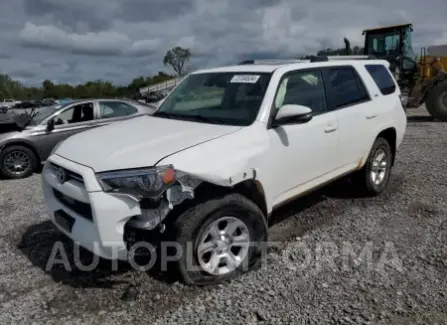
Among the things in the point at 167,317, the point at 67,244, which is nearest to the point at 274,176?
the point at 167,317

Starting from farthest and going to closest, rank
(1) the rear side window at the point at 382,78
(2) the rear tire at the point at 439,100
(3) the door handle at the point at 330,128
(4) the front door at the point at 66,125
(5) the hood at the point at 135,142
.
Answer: (2) the rear tire at the point at 439,100, (4) the front door at the point at 66,125, (1) the rear side window at the point at 382,78, (3) the door handle at the point at 330,128, (5) the hood at the point at 135,142

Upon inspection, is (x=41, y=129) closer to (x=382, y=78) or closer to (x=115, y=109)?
(x=115, y=109)

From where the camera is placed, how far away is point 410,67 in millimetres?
15094

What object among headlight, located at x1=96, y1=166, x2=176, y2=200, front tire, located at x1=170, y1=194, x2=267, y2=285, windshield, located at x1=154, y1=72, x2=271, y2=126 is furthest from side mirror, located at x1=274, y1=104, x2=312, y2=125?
headlight, located at x1=96, y1=166, x2=176, y2=200

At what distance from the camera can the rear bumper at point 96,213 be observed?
3.09 meters

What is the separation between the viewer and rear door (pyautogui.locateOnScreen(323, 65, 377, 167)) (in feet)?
15.4

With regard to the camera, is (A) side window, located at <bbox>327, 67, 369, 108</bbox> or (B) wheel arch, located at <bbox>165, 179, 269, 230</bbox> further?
(A) side window, located at <bbox>327, 67, 369, 108</bbox>

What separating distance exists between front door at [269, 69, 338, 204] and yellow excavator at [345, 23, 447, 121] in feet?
33.5

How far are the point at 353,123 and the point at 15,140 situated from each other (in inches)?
252

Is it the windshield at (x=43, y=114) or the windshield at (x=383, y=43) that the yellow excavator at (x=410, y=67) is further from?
the windshield at (x=43, y=114)

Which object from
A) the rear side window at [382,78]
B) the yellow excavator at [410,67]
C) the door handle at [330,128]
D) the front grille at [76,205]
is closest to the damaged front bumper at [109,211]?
the front grille at [76,205]

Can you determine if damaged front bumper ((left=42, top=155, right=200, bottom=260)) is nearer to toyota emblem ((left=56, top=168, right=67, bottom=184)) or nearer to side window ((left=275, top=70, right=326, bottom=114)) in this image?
toyota emblem ((left=56, top=168, right=67, bottom=184))

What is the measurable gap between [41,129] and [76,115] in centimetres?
76

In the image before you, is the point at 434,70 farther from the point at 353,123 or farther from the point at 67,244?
the point at 67,244
